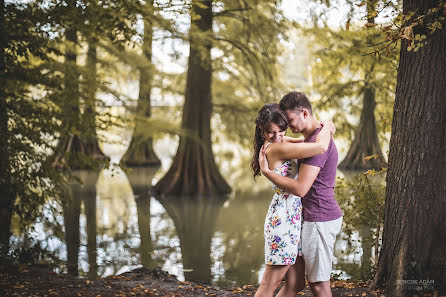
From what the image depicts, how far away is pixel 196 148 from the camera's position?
44.9 feet

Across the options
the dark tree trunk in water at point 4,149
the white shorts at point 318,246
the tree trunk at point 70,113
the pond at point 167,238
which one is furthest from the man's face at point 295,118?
the tree trunk at point 70,113

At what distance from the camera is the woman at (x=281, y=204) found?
314 cm

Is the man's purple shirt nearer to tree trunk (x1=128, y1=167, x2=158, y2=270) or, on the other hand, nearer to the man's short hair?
the man's short hair

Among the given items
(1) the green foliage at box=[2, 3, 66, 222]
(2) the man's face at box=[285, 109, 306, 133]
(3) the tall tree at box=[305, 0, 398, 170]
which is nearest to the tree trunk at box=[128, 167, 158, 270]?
(1) the green foliage at box=[2, 3, 66, 222]

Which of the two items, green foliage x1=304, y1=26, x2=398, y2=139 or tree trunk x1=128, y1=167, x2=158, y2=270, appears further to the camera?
green foliage x1=304, y1=26, x2=398, y2=139

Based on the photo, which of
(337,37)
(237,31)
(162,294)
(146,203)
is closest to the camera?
(162,294)

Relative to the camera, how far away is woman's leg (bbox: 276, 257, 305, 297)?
3.35 metres

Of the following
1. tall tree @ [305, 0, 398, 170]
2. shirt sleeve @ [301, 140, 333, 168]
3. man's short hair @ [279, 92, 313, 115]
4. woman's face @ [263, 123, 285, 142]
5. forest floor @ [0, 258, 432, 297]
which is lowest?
forest floor @ [0, 258, 432, 297]

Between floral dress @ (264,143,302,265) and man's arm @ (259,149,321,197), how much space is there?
0.25 feet

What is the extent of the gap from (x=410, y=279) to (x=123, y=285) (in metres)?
2.83

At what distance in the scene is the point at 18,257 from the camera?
6723 millimetres

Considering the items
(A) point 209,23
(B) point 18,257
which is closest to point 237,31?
(A) point 209,23

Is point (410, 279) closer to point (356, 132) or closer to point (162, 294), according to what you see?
point (162, 294)

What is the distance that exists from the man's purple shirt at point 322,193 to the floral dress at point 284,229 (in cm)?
7
